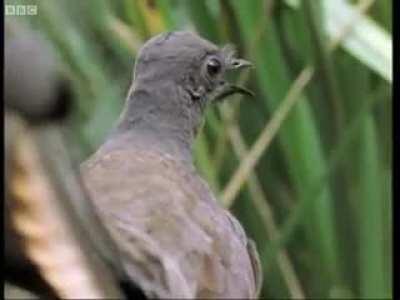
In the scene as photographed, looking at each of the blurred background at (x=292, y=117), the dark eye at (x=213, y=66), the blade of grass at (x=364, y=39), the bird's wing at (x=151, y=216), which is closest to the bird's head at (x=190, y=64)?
the dark eye at (x=213, y=66)

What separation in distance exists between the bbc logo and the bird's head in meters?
0.29

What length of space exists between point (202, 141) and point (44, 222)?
1.13 metres

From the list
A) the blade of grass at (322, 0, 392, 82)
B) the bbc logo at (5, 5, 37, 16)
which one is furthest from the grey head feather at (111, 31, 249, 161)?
the blade of grass at (322, 0, 392, 82)

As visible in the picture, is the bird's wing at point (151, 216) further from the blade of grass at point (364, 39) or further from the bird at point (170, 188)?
the blade of grass at point (364, 39)

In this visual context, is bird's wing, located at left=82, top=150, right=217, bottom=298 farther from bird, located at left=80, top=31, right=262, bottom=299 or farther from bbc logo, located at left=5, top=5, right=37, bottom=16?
bbc logo, located at left=5, top=5, right=37, bottom=16

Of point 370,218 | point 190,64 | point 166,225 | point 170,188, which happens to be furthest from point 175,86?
point 370,218

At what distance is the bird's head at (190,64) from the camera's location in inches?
55.4

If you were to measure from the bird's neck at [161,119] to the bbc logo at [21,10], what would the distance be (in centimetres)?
30

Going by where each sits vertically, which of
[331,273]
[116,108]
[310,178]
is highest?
[116,108]

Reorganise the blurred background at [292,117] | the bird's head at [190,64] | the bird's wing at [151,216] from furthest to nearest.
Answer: the blurred background at [292,117]
the bird's head at [190,64]
the bird's wing at [151,216]

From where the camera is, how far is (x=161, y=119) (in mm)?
1450

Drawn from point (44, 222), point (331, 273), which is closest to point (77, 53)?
point (331, 273)

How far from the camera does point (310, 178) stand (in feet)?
6.36

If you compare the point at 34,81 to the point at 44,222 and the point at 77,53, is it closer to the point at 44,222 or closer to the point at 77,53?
the point at 44,222
